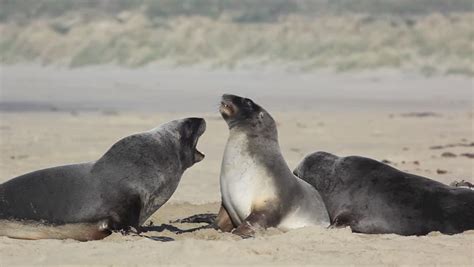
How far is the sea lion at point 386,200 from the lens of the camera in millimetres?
7680

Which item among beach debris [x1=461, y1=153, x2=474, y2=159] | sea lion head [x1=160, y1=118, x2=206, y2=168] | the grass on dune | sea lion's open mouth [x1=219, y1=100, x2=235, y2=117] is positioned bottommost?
beach debris [x1=461, y1=153, x2=474, y2=159]

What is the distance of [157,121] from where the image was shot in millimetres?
19281

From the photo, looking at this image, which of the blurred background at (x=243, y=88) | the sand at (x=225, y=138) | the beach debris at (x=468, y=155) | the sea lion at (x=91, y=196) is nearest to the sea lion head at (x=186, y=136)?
the sea lion at (x=91, y=196)

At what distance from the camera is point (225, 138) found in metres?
16.1

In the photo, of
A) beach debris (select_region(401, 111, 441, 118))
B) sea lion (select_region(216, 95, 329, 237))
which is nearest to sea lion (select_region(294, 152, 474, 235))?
sea lion (select_region(216, 95, 329, 237))

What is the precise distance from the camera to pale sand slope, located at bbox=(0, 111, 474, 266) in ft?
21.5

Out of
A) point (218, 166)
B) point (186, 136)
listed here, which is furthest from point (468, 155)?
point (186, 136)

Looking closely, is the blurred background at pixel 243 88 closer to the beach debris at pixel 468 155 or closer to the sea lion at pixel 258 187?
the beach debris at pixel 468 155

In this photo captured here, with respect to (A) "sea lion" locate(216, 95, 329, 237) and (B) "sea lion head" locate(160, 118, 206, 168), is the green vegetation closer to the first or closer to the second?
(B) "sea lion head" locate(160, 118, 206, 168)

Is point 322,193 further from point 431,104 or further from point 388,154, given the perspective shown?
point 431,104

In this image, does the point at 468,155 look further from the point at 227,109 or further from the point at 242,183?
the point at 242,183

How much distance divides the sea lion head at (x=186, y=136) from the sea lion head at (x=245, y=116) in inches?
10.8

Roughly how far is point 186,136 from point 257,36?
27581mm

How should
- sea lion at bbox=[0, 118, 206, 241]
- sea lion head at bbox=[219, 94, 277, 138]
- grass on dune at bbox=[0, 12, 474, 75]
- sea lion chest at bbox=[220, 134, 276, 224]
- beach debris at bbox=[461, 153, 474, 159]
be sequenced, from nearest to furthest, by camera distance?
sea lion at bbox=[0, 118, 206, 241]
sea lion chest at bbox=[220, 134, 276, 224]
sea lion head at bbox=[219, 94, 277, 138]
beach debris at bbox=[461, 153, 474, 159]
grass on dune at bbox=[0, 12, 474, 75]
